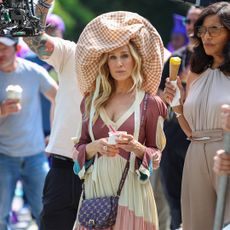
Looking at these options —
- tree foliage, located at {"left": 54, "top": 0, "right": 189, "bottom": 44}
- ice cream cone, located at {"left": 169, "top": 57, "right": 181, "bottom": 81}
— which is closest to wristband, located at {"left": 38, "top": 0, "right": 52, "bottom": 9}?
ice cream cone, located at {"left": 169, "top": 57, "right": 181, "bottom": 81}

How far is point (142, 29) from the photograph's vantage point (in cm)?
627

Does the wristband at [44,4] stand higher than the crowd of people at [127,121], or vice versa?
the wristband at [44,4]

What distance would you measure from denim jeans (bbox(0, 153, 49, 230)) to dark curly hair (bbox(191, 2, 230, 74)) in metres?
2.24

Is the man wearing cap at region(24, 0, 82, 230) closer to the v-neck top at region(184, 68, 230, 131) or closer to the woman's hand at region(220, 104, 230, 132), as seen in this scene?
the v-neck top at region(184, 68, 230, 131)

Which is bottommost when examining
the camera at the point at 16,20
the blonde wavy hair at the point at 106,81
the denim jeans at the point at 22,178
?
the denim jeans at the point at 22,178

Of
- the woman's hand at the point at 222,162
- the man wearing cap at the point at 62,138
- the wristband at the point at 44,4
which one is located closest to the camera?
the woman's hand at the point at 222,162

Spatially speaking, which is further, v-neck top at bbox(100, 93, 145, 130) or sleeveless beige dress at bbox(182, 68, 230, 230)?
sleeveless beige dress at bbox(182, 68, 230, 230)

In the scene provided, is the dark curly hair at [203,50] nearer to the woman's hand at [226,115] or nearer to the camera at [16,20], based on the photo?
the woman's hand at [226,115]

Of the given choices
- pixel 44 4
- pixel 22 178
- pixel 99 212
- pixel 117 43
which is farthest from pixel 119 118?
pixel 22 178

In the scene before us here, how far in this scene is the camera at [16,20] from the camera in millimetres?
6301

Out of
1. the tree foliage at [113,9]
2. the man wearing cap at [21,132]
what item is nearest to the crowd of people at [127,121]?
the man wearing cap at [21,132]

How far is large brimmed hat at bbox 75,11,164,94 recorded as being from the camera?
621cm

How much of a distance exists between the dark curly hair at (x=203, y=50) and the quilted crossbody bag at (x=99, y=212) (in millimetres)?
1149

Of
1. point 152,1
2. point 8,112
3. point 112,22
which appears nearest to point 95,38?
point 112,22
